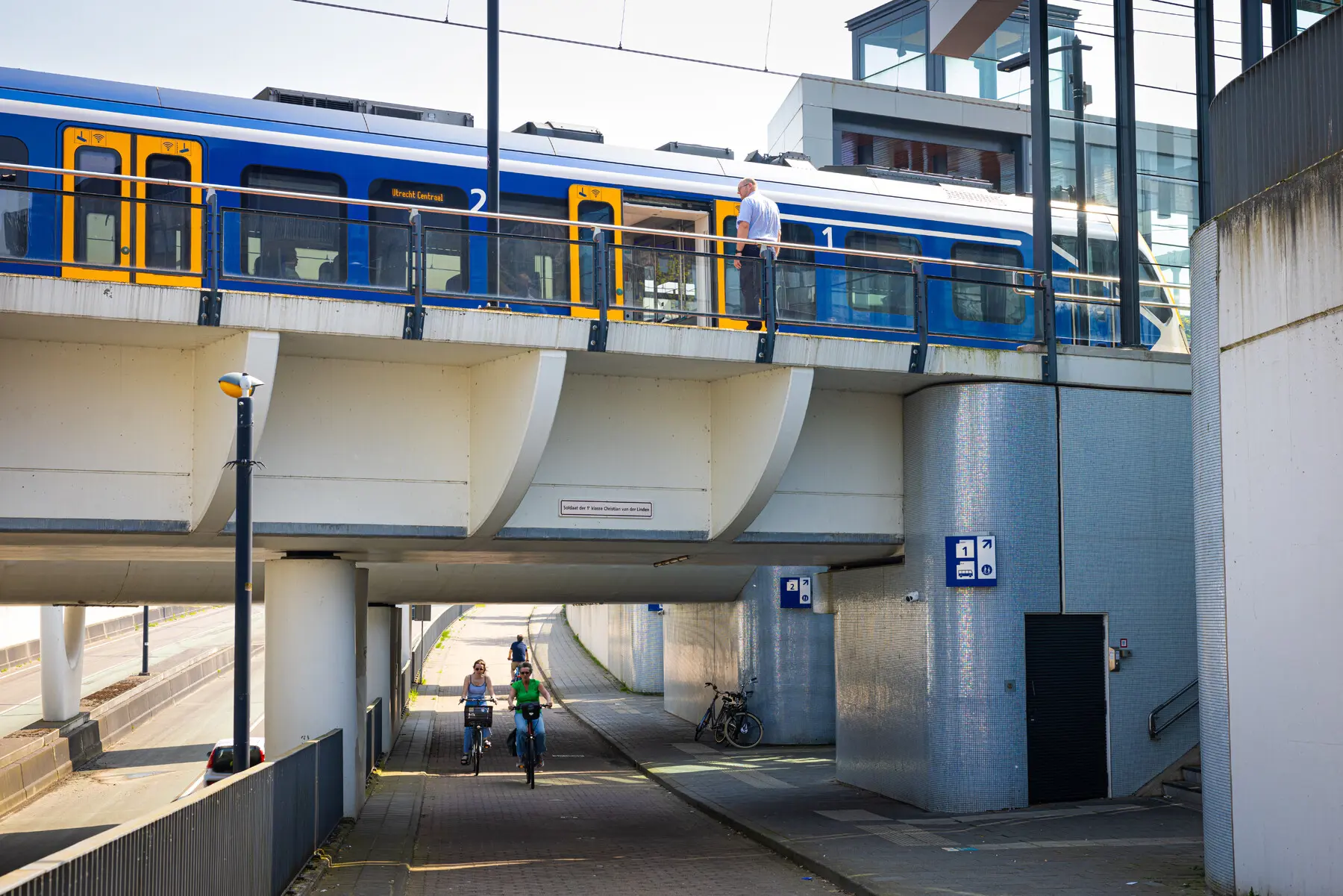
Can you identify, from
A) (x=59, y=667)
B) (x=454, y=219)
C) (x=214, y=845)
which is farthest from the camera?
(x=59, y=667)

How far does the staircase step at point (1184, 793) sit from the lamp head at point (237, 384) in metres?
11.2

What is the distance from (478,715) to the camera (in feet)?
80.7

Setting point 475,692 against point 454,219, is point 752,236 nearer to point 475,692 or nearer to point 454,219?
point 454,219

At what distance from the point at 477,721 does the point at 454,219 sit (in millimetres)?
11863

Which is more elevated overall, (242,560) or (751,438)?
(751,438)

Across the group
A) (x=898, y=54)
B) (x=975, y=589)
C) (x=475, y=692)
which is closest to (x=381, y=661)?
(x=475, y=692)

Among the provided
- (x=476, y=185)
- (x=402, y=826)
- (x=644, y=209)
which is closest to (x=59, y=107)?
(x=476, y=185)

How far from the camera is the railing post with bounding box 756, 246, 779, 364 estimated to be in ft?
47.7

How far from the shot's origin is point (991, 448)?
16.2 meters

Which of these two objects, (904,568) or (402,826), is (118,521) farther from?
(904,568)

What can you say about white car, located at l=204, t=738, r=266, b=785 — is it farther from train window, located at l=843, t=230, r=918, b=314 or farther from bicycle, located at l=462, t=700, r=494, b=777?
train window, located at l=843, t=230, r=918, b=314

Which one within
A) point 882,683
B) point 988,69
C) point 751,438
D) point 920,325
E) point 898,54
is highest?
point 898,54

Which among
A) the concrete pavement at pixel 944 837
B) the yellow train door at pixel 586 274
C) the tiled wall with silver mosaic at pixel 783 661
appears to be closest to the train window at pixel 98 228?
the yellow train door at pixel 586 274

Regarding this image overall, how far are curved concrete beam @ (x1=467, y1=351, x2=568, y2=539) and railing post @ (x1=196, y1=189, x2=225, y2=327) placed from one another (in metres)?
2.93
